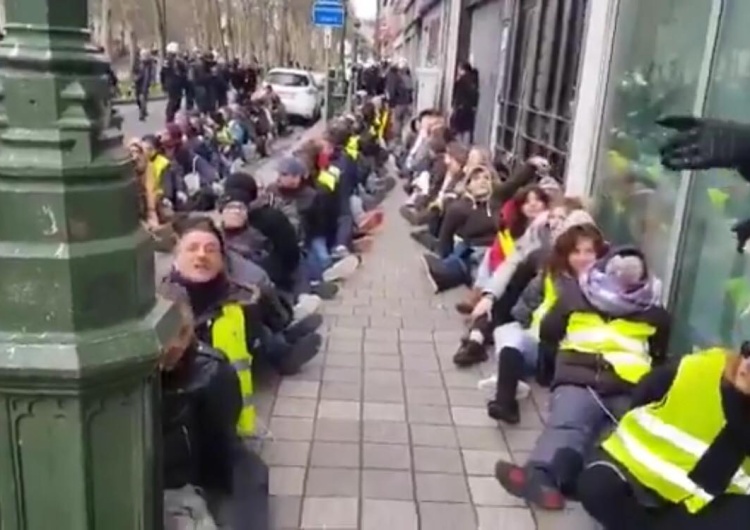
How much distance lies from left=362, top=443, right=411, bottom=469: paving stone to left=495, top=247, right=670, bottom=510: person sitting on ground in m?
0.48

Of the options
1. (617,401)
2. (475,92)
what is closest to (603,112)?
(617,401)

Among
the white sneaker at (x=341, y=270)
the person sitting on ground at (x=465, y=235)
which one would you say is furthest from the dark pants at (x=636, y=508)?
the white sneaker at (x=341, y=270)

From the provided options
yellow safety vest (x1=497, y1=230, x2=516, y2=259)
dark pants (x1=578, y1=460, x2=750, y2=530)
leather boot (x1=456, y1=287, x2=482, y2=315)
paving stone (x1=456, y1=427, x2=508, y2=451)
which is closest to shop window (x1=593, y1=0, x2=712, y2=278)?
yellow safety vest (x1=497, y1=230, x2=516, y2=259)

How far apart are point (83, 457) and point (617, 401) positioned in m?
2.96

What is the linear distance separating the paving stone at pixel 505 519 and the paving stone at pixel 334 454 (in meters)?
0.70

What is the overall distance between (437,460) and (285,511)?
0.89 metres

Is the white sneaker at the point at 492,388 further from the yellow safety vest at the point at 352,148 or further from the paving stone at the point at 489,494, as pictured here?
the yellow safety vest at the point at 352,148

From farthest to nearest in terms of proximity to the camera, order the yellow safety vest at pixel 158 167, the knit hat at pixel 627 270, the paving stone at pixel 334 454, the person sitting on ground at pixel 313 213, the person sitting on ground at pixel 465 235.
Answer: the yellow safety vest at pixel 158 167 < the person sitting on ground at pixel 465 235 < the person sitting on ground at pixel 313 213 < the paving stone at pixel 334 454 < the knit hat at pixel 627 270

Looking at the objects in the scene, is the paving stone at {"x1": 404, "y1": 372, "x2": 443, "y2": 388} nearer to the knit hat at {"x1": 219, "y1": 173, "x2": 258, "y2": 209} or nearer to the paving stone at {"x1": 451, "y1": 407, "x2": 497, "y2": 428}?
the paving stone at {"x1": 451, "y1": 407, "x2": 497, "y2": 428}

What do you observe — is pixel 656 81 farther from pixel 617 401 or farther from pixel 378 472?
pixel 378 472

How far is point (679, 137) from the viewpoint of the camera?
2.40 metres

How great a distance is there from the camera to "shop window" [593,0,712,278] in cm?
541

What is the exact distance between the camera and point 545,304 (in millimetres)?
4848

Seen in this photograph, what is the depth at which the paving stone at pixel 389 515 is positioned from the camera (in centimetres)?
361
